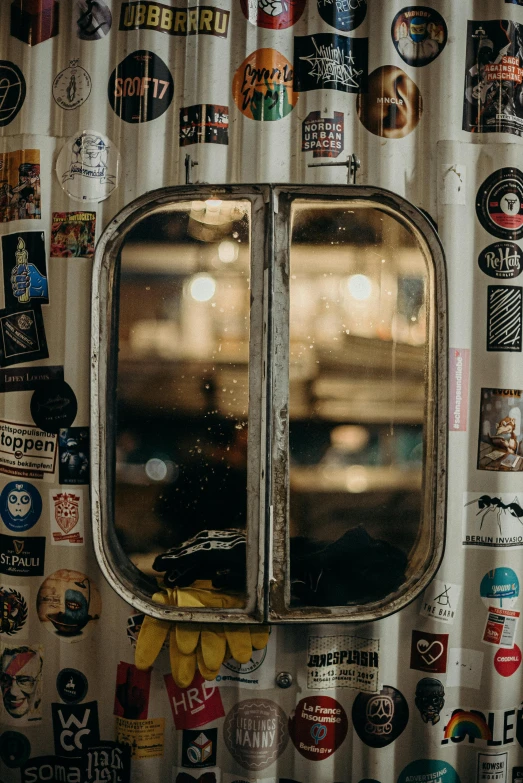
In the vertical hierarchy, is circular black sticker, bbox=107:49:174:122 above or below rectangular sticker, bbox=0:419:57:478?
above

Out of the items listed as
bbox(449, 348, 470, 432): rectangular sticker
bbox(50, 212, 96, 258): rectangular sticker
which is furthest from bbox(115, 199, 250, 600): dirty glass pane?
bbox(449, 348, 470, 432): rectangular sticker

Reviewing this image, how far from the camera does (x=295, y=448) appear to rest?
1884 millimetres

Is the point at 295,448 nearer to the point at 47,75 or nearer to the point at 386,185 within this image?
the point at 386,185

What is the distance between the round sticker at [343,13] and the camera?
6.12 feet

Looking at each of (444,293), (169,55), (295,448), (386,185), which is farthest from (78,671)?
(169,55)

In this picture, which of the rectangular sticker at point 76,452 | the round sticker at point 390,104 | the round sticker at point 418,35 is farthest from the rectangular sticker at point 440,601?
the round sticker at point 418,35

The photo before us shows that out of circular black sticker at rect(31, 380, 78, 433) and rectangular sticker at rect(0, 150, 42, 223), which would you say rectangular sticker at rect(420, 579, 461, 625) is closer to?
circular black sticker at rect(31, 380, 78, 433)

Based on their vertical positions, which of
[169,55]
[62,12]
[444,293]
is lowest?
[444,293]

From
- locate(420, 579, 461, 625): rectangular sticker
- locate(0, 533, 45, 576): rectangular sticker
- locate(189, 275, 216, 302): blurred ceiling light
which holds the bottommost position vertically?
locate(420, 579, 461, 625): rectangular sticker

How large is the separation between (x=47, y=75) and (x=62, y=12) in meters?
0.20

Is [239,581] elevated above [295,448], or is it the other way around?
[295,448]

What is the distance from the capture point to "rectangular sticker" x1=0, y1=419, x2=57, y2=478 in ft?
6.13

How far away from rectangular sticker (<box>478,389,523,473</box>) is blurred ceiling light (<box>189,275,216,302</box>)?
0.90 m

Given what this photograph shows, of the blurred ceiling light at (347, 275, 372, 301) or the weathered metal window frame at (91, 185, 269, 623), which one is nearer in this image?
the weathered metal window frame at (91, 185, 269, 623)
